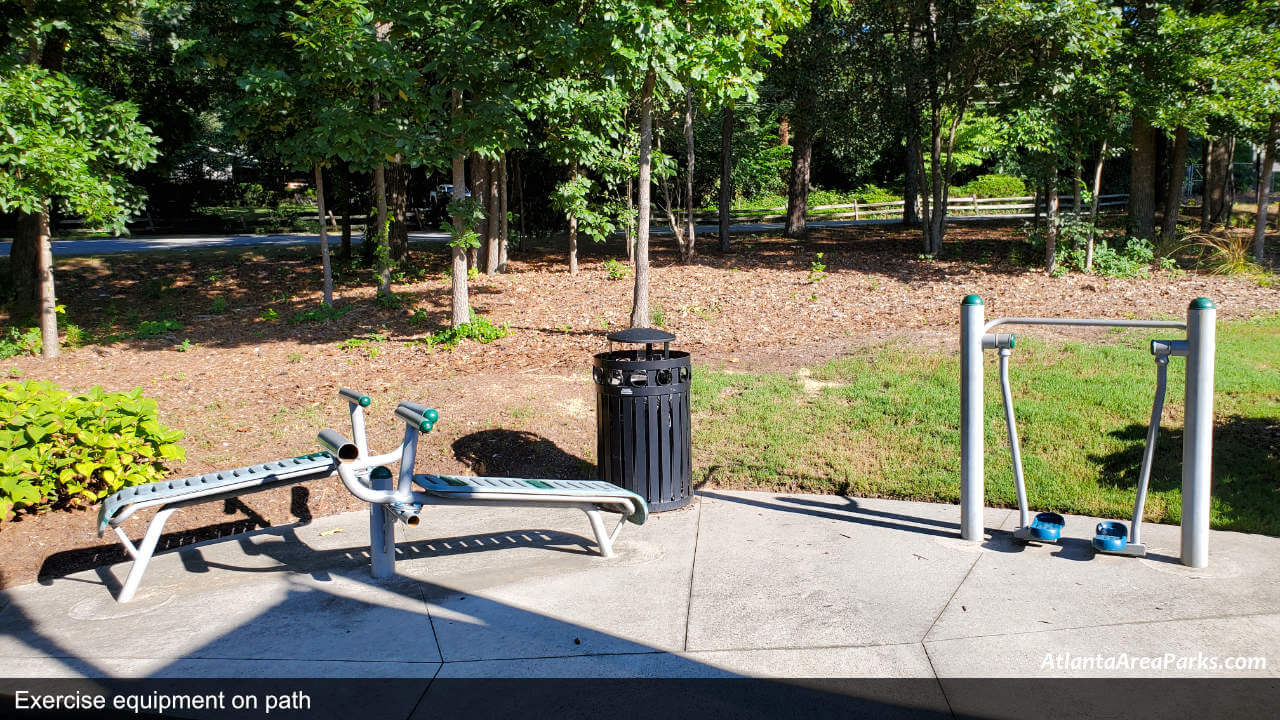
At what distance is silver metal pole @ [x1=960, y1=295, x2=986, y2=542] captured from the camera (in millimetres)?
4484

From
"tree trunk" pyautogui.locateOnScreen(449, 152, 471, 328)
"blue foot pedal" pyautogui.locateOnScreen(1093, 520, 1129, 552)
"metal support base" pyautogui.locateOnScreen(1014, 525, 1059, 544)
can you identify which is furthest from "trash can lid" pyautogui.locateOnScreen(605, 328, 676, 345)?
"tree trunk" pyautogui.locateOnScreen(449, 152, 471, 328)

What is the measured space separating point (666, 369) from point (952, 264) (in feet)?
32.7

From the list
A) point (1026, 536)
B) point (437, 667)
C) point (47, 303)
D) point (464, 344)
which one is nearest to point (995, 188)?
point (464, 344)

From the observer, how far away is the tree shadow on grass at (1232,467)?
4.95 m

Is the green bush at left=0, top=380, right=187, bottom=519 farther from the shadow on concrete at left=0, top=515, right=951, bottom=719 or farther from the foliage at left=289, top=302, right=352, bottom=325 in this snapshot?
the foliage at left=289, top=302, right=352, bottom=325

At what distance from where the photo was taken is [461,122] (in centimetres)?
884

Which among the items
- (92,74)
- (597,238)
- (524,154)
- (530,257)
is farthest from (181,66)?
(524,154)

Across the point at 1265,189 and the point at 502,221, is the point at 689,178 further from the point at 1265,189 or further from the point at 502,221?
the point at 1265,189

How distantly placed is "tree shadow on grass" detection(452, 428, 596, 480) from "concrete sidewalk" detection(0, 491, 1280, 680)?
115 centimetres

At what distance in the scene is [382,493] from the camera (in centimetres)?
412

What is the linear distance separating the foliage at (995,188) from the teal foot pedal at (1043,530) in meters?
31.8

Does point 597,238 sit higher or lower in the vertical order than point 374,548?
higher

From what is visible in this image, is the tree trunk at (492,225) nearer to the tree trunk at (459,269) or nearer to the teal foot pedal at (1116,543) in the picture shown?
the tree trunk at (459,269)

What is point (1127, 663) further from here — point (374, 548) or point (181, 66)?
point (181, 66)
